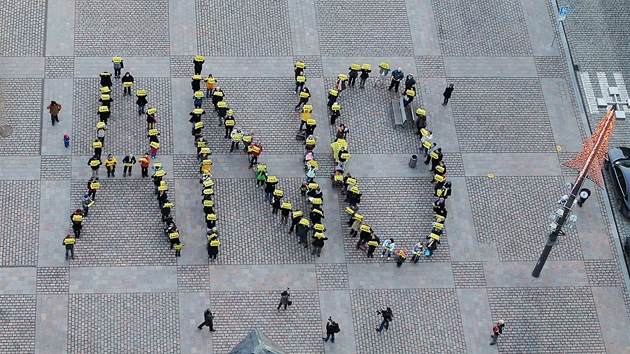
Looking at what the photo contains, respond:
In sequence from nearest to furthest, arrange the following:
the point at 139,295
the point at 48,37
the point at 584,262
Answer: the point at 139,295
the point at 584,262
the point at 48,37

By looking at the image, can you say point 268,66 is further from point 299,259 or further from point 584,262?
point 584,262

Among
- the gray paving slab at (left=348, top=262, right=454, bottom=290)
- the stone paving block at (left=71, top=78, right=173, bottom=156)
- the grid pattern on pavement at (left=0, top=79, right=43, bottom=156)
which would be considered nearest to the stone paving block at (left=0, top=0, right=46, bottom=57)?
the grid pattern on pavement at (left=0, top=79, right=43, bottom=156)

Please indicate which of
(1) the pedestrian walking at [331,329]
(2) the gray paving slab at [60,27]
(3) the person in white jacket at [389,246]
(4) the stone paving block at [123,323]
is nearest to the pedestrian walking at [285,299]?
(1) the pedestrian walking at [331,329]

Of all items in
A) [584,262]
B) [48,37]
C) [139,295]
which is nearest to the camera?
[139,295]

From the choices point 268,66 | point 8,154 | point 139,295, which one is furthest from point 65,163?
point 268,66

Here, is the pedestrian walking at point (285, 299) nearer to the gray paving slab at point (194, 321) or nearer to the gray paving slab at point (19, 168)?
the gray paving slab at point (194, 321)

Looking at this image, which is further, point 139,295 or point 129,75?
point 129,75
